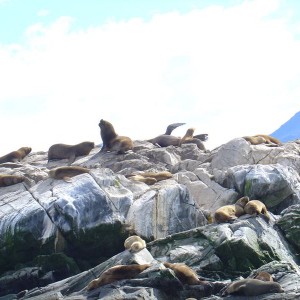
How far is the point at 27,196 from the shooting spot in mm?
19109

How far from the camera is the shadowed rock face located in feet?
50.0

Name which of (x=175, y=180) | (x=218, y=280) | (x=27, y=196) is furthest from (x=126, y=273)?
(x=175, y=180)

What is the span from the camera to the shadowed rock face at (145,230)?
1523 cm

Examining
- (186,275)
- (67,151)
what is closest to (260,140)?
(67,151)

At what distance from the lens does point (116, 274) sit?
14.2 meters

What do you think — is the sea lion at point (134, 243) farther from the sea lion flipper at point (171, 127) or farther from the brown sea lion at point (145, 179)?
the sea lion flipper at point (171, 127)

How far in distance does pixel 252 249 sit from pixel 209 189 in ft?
19.3

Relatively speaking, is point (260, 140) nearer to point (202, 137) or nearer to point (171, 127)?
point (202, 137)

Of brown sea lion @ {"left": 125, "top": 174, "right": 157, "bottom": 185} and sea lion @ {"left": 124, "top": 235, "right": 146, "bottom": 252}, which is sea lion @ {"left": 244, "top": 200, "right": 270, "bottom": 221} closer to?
sea lion @ {"left": 124, "top": 235, "right": 146, "bottom": 252}

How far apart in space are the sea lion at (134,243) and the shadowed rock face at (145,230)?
0.19 meters

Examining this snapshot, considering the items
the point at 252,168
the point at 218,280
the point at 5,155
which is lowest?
the point at 218,280

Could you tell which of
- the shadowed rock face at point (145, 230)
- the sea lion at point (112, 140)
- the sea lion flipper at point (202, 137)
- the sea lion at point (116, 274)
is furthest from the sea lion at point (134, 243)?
the sea lion flipper at point (202, 137)

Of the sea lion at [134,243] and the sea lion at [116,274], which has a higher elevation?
the sea lion at [134,243]

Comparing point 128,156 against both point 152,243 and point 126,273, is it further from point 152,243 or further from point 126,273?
point 126,273
